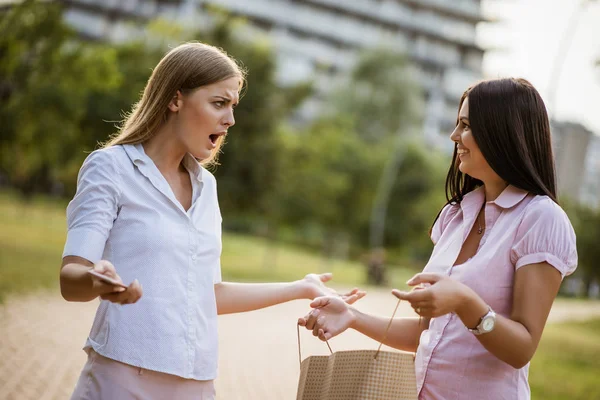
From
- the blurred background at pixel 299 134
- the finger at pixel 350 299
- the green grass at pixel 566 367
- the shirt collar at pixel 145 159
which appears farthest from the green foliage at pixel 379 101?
the shirt collar at pixel 145 159

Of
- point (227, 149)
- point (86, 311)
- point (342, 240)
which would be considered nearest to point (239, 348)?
point (86, 311)

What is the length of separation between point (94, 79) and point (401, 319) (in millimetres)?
18668

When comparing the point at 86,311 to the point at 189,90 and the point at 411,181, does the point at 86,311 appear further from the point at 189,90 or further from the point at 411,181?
the point at 411,181

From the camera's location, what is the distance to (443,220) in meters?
3.06

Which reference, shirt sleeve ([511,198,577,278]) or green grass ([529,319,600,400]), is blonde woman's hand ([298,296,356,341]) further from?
green grass ([529,319,600,400])

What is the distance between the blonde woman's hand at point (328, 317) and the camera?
3021 millimetres

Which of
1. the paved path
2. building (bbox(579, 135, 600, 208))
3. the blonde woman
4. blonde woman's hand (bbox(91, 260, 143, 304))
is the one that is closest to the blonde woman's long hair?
the blonde woman

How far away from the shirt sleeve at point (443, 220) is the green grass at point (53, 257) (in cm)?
1271

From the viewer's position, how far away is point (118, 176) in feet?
9.02

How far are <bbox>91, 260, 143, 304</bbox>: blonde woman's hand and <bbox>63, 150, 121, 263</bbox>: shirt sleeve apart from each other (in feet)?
0.75

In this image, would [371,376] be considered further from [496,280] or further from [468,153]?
[468,153]

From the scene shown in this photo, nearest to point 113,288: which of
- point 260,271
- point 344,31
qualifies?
point 260,271

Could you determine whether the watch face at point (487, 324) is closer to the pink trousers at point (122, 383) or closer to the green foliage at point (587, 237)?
the pink trousers at point (122, 383)

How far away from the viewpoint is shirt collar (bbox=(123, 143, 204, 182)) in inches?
112
